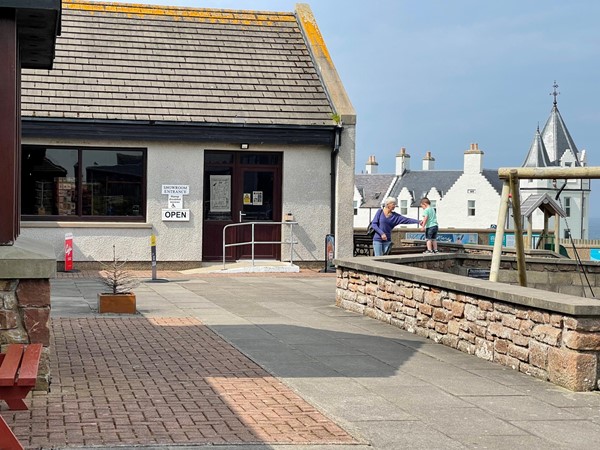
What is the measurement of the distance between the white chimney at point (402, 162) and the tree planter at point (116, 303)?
101859 millimetres

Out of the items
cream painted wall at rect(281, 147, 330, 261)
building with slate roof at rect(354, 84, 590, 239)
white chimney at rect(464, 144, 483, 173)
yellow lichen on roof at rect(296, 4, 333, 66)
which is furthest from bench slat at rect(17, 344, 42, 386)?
white chimney at rect(464, 144, 483, 173)

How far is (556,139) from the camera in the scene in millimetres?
110438

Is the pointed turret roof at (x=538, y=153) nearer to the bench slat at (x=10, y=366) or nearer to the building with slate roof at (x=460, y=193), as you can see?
the building with slate roof at (x=460, y=193)

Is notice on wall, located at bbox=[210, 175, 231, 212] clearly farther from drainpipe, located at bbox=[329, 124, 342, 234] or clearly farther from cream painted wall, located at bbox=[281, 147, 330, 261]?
drainpipe, located at bbox=[329, 124, 342, 234]

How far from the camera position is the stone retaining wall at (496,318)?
31.1 feet

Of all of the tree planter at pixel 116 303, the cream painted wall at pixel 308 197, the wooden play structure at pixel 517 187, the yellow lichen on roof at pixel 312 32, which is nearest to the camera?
the wooden play structure at pixel 517 187

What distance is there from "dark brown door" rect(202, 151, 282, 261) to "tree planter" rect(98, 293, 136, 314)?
9.97m

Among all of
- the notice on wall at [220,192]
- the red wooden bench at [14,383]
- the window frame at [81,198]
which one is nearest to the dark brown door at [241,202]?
the notice on wall at [220,192]

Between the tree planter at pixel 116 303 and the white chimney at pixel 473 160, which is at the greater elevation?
the white chimney at pixel 473 160

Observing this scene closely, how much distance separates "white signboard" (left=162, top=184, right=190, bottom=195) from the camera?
23.9 metres

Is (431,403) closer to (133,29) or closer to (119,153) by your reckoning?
(119,153)

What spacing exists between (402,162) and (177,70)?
92.0 meters

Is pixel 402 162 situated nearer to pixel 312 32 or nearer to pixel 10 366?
pixel 312 32

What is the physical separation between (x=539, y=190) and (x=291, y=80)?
78306 millimetres
